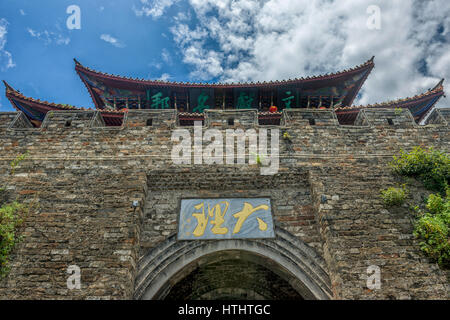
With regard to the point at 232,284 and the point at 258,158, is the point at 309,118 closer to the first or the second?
the point at 258,158

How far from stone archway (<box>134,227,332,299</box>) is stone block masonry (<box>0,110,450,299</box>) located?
3cm

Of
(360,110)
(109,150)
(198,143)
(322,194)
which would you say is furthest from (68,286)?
(360,110)

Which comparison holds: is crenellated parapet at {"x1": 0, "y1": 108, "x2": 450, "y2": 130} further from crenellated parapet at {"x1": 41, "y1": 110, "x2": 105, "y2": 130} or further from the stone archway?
the stone archway

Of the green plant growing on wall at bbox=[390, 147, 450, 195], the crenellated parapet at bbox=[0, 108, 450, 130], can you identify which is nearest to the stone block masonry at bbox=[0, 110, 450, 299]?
the crenellated parapet at bbox=[0, 108, 450, 130]

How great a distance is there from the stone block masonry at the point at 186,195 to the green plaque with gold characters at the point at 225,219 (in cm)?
15

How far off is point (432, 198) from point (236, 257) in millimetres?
3550

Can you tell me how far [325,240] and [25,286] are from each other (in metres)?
4.66

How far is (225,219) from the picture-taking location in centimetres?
527

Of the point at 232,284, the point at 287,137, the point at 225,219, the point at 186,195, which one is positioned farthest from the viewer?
the point at 232,284

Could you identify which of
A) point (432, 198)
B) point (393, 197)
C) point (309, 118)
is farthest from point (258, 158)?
point (432, 198)

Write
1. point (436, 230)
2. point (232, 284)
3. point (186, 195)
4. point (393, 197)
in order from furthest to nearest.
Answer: point (232, 284), point (186, 195), point (393, 197), point (436, 230)

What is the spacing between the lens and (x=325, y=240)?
4.86 meters

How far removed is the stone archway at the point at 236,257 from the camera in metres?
4.66

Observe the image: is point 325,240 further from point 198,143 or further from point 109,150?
point 109,150
